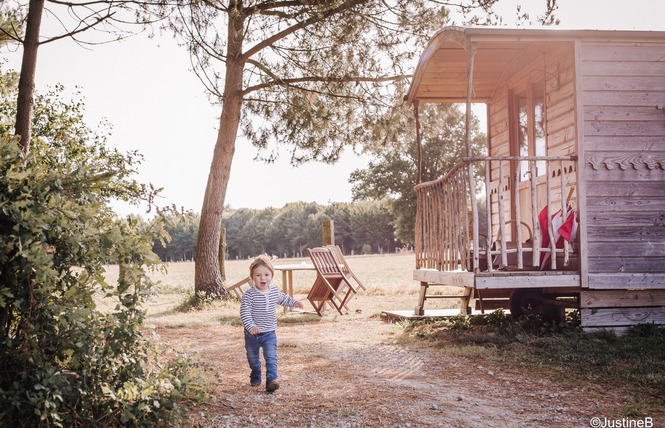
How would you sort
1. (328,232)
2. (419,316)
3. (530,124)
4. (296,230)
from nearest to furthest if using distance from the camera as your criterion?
(419,316) < (530,124) < (328,232) < (296,230)

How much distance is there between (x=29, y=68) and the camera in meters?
6.47

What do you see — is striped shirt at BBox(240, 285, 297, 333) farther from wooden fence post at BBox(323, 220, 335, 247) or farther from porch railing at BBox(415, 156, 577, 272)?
wooden fence post at BBox(323, 220, 335, 247)

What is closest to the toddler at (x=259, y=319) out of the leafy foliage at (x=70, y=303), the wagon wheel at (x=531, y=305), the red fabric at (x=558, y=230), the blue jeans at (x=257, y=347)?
the blue jeans at (x=257, y=347)

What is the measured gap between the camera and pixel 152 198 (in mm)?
3273

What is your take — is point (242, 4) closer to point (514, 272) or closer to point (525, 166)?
point (525, 166)

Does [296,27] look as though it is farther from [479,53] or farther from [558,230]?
[558,230]

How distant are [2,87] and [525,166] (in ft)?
42.0

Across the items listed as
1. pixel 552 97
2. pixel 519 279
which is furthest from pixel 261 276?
pixel 552 97

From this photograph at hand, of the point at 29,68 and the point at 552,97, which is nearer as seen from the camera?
the point at 29,68

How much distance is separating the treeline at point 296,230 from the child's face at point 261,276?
73298mm

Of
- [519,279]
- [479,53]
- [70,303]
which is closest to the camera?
[70,303]

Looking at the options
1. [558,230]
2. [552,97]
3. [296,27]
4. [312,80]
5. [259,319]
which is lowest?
[259,319]

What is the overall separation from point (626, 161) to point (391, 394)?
13.2 ft

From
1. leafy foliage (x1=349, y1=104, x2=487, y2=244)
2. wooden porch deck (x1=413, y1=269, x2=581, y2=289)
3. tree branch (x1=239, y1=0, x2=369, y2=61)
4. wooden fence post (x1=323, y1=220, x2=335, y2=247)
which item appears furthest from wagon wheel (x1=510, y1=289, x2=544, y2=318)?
leafy foliage (x1=349, y1=104, x2=487, y2=244)
